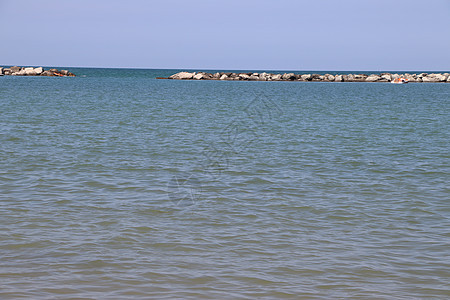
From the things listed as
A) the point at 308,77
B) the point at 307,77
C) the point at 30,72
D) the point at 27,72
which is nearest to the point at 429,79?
the point at 308,77

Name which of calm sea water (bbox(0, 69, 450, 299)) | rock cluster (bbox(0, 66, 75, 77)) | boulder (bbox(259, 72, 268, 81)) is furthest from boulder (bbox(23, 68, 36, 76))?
calm sea water (bbox(0, 69, 450, 299))

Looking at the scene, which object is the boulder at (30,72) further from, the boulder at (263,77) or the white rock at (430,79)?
the white rock at (430,79)

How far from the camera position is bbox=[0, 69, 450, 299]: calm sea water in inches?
305

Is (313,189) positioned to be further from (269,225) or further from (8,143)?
(8,143)

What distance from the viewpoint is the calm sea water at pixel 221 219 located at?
7.74 metres

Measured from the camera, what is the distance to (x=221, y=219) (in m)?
11.1

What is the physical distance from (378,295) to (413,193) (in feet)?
22.5

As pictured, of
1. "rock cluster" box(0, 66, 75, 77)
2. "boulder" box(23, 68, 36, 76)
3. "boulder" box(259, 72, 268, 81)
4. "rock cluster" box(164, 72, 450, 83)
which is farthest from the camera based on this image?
"rock cluster" box(0, 66, 75, 77)

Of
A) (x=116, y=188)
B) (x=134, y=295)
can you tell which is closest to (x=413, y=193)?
(x=116, y=188)

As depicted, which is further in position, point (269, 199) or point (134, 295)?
point (269, 199)

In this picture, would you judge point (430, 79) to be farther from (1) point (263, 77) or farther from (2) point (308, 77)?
(1) point (263, 77)

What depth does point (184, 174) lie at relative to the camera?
16.0m

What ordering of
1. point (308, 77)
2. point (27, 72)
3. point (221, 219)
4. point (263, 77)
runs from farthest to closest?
point (27, 72)
point (308, 77)
point (263, 77)
point (221, 219)

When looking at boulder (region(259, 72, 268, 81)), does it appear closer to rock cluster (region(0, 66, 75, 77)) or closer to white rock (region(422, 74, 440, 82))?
white rock (region(422, 74, 440, 82))
